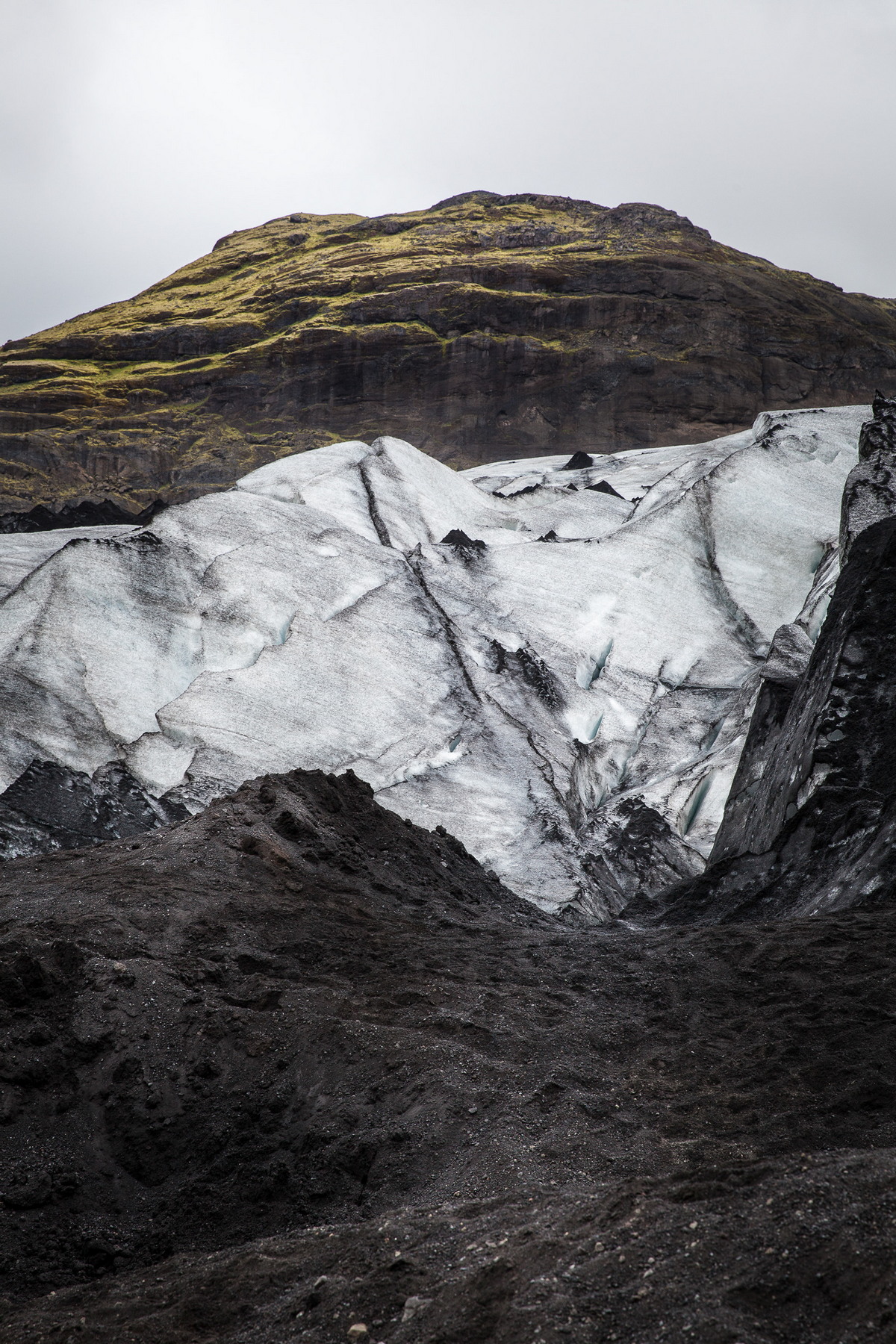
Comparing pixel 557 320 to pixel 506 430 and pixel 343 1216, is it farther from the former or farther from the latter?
pixel 343 1216

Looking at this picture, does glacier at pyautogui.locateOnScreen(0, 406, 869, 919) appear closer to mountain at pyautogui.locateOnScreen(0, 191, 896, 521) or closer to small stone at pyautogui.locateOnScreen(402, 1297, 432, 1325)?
small stone at pyautogui.locateOnScreen(402, 1297, 432, 1325)

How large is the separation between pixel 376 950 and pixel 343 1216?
134 inches

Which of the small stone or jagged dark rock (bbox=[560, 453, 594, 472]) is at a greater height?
jagged dark rock (bbox=[560, 453, 594, 472])

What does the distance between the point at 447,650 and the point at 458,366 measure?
3853 centimetres

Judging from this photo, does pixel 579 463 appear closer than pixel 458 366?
Yes

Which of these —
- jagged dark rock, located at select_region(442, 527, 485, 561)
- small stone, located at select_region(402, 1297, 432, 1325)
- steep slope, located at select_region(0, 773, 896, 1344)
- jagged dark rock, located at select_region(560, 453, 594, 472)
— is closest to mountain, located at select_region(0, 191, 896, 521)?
jagged dark rock, located at select_region(560, 453, 594, 472)

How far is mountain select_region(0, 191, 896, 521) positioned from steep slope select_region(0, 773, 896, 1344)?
142ft

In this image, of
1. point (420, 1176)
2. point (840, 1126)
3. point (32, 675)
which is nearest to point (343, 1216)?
point (420, 1176)

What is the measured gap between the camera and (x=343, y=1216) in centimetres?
550

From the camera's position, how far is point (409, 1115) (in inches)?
245

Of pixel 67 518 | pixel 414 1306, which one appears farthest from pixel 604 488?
pixel 414 1306

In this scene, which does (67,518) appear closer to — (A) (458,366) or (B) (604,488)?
(B) (604,488)

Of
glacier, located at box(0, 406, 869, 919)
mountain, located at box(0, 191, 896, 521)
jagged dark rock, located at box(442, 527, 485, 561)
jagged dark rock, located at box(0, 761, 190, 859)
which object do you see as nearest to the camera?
jagged dark rock, located at box(0, 761, 190, 859)

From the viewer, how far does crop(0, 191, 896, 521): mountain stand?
173 ft
